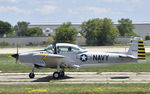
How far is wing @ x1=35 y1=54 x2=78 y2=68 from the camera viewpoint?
17812mm

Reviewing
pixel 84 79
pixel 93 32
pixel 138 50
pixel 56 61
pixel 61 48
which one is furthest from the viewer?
pixel 93 32

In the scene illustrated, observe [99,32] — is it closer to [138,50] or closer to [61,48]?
[138,50]

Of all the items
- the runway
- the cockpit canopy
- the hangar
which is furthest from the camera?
the hangar

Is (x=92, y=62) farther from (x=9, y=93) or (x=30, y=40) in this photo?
(x=30, y=40)

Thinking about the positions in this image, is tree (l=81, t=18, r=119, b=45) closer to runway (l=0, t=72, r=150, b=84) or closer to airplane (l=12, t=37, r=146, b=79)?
runway (l=0, t=72, r=150, b=84)

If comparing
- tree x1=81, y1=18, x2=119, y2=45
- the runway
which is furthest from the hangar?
the runway

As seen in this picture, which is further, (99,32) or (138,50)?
(99,32)

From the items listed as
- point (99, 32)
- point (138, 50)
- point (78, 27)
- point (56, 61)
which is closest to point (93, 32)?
point (99, 32)

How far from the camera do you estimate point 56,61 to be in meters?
18.3

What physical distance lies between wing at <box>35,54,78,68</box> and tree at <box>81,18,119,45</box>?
37029mm

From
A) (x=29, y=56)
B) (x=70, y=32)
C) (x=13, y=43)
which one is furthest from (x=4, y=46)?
(x=29, y=56)

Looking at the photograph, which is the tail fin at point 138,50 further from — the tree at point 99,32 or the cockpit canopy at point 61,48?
the tree at point 99,32

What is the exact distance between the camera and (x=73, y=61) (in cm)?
1886

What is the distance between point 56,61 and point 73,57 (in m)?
1.15
